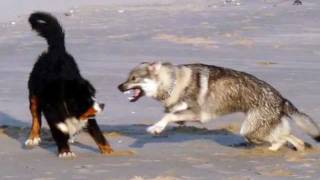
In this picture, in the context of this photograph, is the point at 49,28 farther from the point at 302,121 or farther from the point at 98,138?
the point at 302,121

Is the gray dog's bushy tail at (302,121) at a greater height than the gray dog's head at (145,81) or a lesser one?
lesser

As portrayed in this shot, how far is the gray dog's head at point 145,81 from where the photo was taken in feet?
Result: 29.6

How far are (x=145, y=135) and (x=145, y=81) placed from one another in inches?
41.5

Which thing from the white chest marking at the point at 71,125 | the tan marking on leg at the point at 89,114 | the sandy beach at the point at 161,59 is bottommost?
the sandy beach at the point at 161,59

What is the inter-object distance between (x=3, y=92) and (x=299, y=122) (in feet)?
19.1

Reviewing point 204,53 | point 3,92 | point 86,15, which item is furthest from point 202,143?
point 86,15

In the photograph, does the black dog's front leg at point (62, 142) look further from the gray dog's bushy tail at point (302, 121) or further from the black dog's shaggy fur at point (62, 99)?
the gray dog's bushy tail at point (302, 121)

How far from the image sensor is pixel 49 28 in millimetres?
9508

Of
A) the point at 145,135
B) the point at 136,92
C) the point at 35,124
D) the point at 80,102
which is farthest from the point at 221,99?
the point at 35,124

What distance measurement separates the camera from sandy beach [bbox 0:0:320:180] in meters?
7.81

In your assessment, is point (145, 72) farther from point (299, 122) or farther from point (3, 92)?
point (3, 92)

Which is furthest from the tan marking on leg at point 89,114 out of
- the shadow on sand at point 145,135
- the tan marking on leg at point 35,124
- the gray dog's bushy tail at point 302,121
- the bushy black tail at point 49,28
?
the gray dog's bushy tail at point 302,121

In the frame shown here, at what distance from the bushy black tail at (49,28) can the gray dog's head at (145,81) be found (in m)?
0.86

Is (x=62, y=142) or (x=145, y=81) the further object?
(x=145, y=81)
